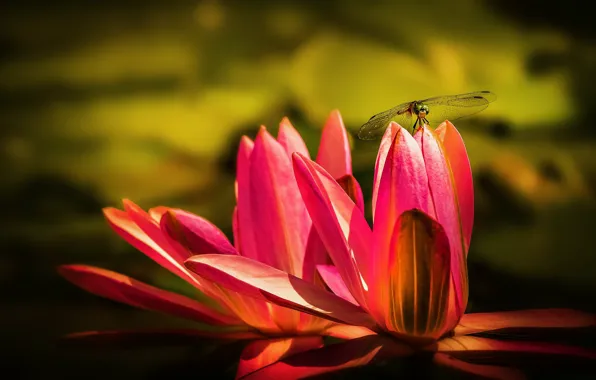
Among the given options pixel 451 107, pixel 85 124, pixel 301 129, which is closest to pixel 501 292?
pixel 451 107

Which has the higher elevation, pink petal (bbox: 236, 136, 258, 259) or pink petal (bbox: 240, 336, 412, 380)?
pink petal (bbox: 236, 136, 258, 259)

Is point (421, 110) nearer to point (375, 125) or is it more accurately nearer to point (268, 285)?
point (375, 125)

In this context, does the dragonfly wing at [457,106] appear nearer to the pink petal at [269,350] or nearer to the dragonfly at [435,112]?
the dragonfly at [435,112]

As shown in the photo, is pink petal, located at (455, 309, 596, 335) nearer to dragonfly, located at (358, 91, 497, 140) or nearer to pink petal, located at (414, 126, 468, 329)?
pink petal, located at (414, 126, 468, 329)

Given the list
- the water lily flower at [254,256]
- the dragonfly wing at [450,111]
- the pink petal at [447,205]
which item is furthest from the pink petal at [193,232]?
the dragonfly wing at [450,111]

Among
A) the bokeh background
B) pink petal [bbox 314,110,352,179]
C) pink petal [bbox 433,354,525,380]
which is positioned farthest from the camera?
the bokeh background

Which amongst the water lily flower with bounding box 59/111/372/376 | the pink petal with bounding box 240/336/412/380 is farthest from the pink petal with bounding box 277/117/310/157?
the pink petal with bounding box 240/336/412/380

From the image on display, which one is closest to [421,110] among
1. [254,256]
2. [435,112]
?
[435,112]
